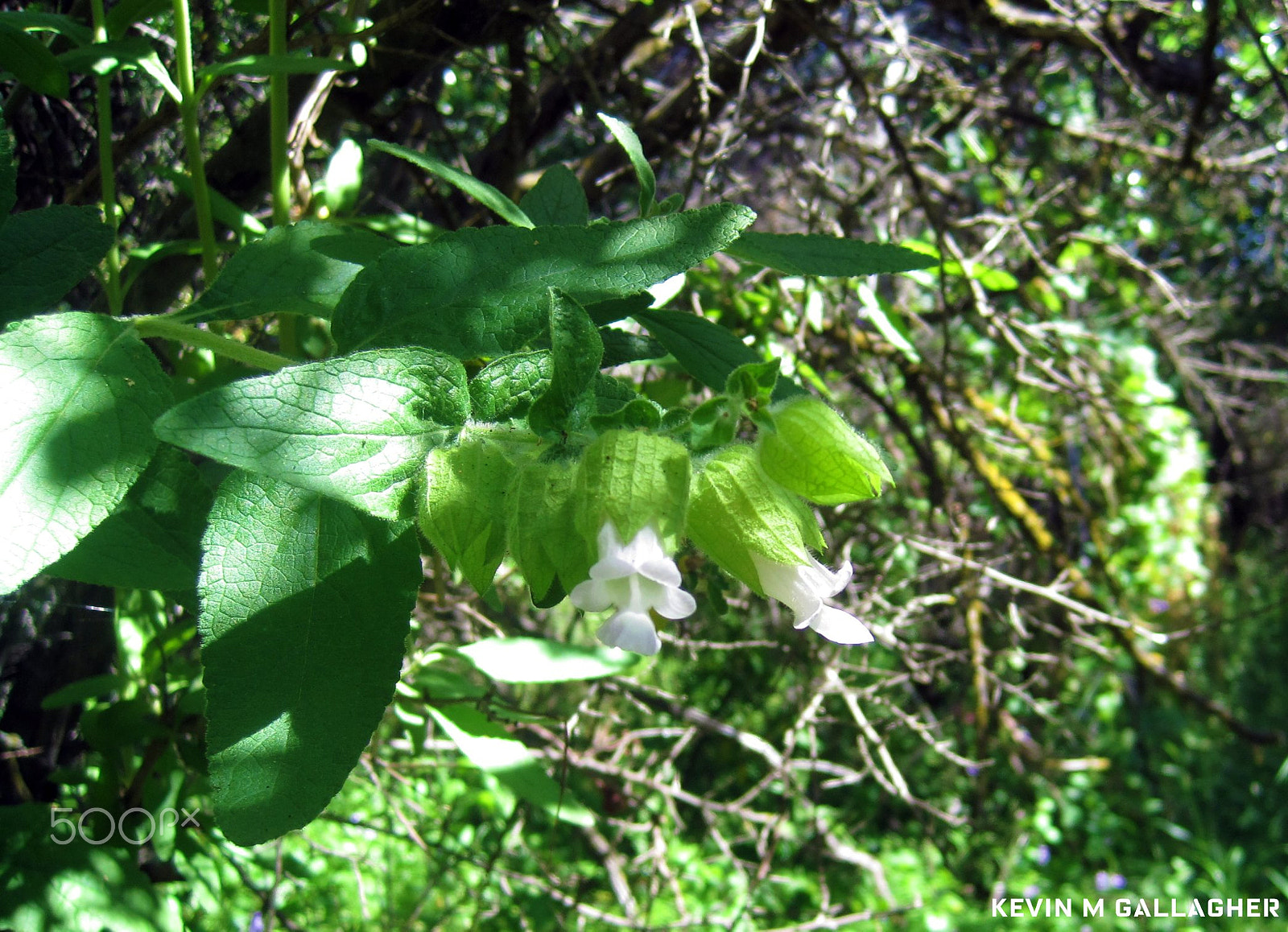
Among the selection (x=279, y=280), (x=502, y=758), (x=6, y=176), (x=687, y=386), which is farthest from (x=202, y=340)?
(x=687, y=386)

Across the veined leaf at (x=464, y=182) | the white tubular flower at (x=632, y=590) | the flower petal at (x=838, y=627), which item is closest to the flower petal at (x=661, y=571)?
the white tubular flower at (x=632, y=590)

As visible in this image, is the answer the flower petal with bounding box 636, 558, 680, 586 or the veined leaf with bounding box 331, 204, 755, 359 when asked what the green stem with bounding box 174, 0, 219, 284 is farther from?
the flower petal with bounding box 636, 558, 680, 586

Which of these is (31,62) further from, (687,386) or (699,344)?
(687,386)

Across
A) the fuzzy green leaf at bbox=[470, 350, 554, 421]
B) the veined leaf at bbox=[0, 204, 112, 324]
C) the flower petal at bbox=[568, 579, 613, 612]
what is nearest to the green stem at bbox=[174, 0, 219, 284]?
the veined leaf at bbox=[0, 204, 112, 324]

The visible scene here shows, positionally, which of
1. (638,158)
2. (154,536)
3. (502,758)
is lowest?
(502,758)

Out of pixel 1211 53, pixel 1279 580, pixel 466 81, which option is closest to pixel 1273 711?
pixel 1279 580

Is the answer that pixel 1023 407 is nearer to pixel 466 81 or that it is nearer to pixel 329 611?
pixel 466 81

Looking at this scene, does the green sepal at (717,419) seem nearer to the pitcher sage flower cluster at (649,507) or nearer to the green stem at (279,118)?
the pitcher sage flower cluster at (649,507)
